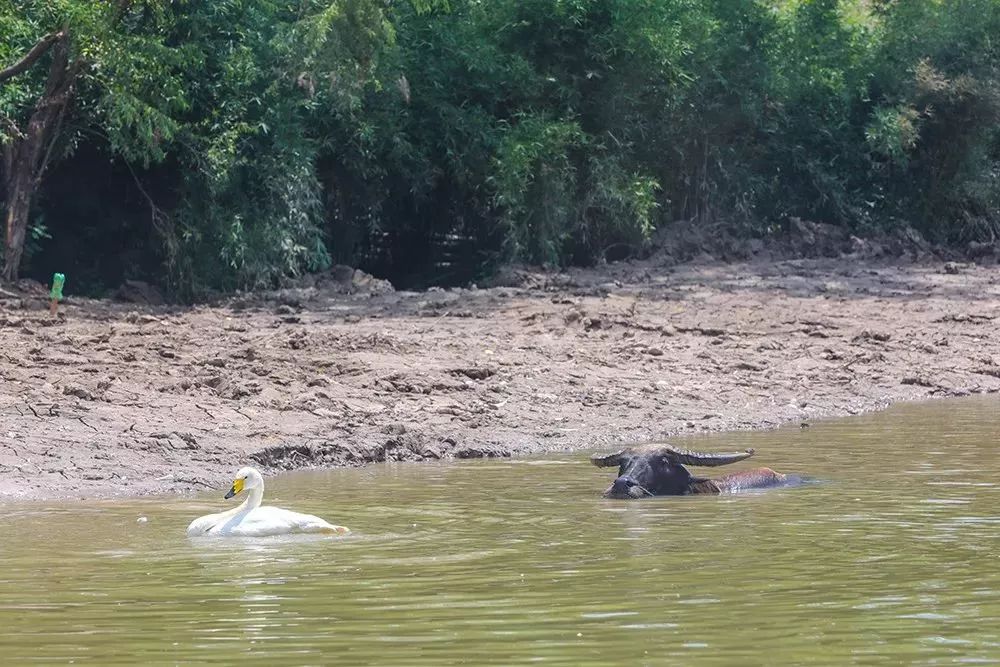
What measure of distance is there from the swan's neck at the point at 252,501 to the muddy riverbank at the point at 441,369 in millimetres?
1802

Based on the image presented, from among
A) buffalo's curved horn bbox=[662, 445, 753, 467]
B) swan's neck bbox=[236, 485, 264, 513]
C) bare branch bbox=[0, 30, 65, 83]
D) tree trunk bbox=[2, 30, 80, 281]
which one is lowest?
swan's neck bbox=[236, 485, 264, 513]

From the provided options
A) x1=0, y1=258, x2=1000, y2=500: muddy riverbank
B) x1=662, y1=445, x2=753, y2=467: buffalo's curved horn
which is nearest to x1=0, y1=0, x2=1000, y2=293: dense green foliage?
x1=0, y1=258, x2=1000, y2=500: muddy riverbank

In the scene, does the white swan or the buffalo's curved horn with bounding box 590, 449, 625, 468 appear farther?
the buffalo's curved horn with bounding box 590, 449, 625, 468

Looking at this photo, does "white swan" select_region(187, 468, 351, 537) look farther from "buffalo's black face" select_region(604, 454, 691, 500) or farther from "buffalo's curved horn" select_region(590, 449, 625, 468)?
"buffalo's curved horn" select_region(590, 449, 625, 468)

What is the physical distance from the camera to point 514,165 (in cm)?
2164

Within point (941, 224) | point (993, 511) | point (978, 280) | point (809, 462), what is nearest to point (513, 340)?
point (809, 462)

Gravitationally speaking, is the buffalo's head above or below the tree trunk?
below

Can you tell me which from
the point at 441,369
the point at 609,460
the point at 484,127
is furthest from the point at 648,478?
the point at 484,127

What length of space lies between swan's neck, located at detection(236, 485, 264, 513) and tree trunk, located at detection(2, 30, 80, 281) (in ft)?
33.8

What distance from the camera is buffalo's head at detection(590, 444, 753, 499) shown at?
34.2 ft

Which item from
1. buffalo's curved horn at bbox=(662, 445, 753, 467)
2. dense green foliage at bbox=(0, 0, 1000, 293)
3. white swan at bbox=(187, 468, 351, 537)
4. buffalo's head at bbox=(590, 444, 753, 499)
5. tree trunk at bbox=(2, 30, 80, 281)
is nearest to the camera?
white swan at bbox=(187, 468, 351, 537)

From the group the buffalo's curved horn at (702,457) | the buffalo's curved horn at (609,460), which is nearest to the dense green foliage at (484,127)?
the buffalo's curved horn at (609,460)

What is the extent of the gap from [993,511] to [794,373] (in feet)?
22.7

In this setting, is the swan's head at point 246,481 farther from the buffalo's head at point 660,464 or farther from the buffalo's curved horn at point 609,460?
the buffalo's curved horn at point 609,460
